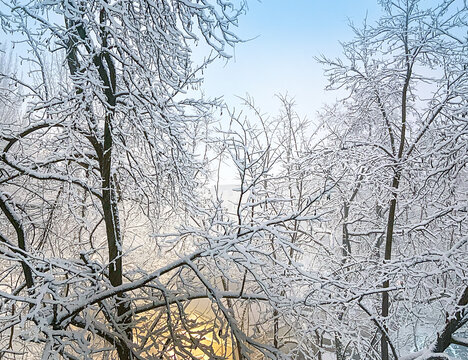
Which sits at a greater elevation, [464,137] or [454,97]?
[454,97]

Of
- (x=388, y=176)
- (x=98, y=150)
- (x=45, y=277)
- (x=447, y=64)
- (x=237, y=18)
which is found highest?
(x=447, y=64)

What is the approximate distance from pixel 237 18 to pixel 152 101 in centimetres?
112

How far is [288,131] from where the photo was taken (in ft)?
30.9

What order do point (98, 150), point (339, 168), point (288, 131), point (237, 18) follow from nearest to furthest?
point (237, 18)
point (98, 150)
point (339, 168)
point (288, 131)

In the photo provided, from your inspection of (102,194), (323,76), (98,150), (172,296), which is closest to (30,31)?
(98,150)

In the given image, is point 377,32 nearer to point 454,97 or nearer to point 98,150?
point 454,97

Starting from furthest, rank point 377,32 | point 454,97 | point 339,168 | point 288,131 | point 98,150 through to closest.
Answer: point 288,131 < point 339,168 < point 377,32 < point 454,97 < point 98,150

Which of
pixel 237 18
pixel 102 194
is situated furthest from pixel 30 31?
pixel 237 18

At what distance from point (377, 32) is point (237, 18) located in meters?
3.60

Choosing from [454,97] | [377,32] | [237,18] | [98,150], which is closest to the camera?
[237,18]

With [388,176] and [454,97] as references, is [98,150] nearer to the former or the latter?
[388,176]

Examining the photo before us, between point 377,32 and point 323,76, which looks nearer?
point 377,32

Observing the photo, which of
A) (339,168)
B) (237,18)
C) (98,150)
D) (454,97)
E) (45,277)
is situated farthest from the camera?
(339,168)

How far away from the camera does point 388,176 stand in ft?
18.2
